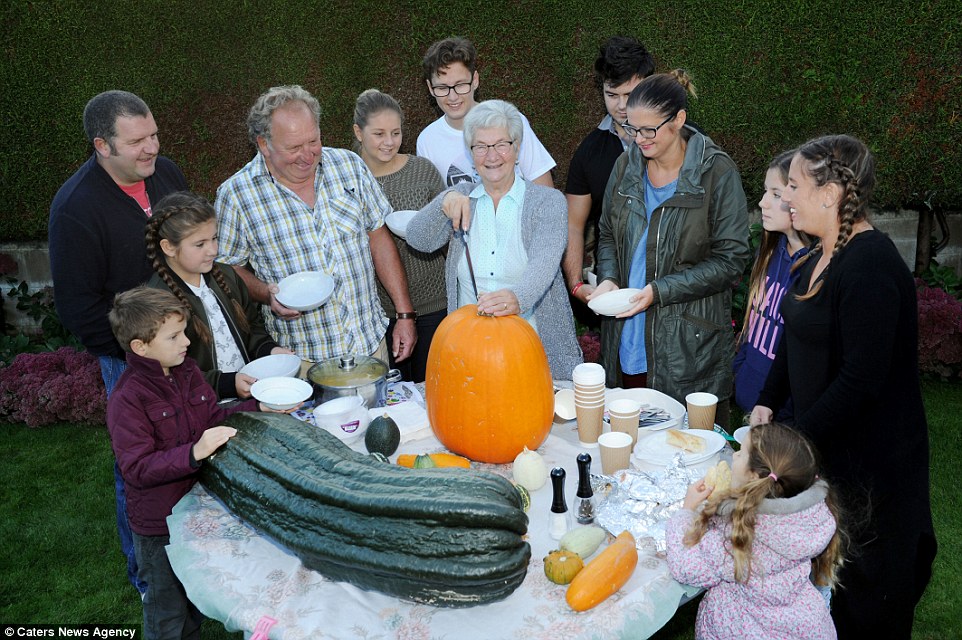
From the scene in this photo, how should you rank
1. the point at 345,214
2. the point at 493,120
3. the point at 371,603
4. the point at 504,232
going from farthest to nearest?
the point at 345,214 → the point at 504,232 → the point at 493,120 → the point at 371,603

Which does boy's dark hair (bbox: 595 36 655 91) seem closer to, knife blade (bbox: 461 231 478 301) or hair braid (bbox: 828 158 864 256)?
knife blade (bbox: 461 231 478 301)

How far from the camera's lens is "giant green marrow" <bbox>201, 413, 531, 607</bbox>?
2113 mm

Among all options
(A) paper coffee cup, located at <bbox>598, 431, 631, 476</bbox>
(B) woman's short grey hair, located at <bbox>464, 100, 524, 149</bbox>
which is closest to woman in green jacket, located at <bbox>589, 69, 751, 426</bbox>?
(B) woman's short grey hair, located at <bbox>464, 100, 524, 149</bbox>

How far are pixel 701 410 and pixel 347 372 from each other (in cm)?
147

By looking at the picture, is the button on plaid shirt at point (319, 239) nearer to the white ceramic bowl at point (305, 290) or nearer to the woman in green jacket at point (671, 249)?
the white ceramic bowl at point (305, 290)

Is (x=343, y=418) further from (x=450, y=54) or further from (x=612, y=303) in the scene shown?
(x=450, y=54)

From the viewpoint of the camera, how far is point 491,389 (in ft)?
9.04

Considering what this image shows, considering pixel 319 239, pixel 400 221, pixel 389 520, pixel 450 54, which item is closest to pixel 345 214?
pixel 319 239

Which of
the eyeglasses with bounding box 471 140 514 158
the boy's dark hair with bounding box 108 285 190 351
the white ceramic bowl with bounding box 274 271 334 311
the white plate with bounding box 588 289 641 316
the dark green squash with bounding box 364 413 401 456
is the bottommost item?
the dark green squash with bounding box 364 413 401 456

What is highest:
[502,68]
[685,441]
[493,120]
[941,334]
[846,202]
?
[502,68]

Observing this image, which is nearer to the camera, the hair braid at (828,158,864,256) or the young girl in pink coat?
the young girl in pink coat

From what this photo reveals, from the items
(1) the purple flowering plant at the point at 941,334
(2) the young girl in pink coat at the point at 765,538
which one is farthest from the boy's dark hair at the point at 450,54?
(1) the purple flowering plant at the point at 941,334

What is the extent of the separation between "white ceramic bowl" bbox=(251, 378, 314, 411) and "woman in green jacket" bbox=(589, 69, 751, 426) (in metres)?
1.46

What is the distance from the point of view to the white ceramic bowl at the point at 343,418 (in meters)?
2.95
